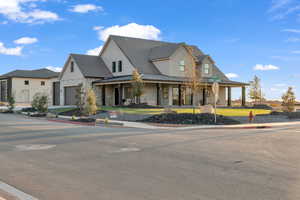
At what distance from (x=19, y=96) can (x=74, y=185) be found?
5745 centimetres

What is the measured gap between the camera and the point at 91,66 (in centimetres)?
4059

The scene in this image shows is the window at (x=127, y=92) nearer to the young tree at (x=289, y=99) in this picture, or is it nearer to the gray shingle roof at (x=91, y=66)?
the gray shingle roof at (x=91, y=66)

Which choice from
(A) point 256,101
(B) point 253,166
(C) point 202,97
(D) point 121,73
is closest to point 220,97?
(C) point 202,97

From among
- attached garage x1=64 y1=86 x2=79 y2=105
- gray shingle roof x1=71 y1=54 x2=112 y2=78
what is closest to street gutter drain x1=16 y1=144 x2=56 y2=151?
gray shingle roof x1=71 y1=54 x2=112 y2=78

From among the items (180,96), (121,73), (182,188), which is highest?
(121,73)

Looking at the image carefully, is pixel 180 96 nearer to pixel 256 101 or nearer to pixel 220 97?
pixel 220 97

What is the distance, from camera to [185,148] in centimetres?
1070

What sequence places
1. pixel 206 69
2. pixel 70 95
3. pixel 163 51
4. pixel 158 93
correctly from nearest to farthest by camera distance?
pixel 158 93 < pixel 163 51 < pixel 206 69 < pixel 70 95

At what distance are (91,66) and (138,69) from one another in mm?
6818

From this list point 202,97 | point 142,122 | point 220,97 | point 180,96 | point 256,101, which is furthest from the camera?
point 256,101

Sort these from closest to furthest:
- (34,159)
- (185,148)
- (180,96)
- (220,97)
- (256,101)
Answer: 1. (34,159)
2. (185,148)
3. (180,96)
4. (220,97)
5. (256,101)

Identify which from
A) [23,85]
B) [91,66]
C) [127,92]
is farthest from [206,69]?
[23,85]

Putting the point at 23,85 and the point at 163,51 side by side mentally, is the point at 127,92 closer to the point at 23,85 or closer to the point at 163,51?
the point at 163,51

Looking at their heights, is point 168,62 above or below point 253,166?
above
